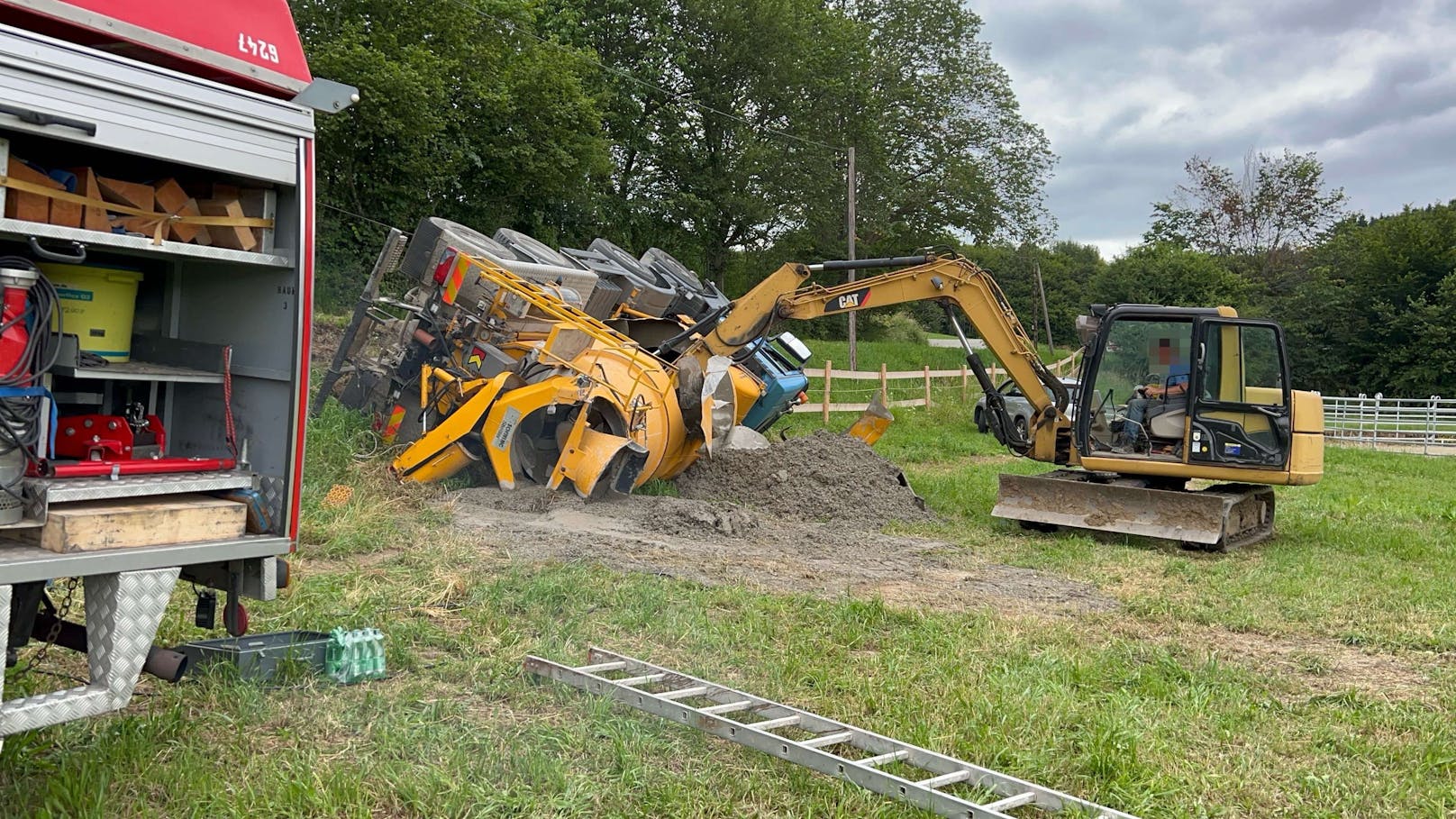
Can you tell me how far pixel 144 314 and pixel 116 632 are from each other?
1.62 m

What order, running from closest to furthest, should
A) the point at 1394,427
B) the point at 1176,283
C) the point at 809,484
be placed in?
the point at 809,484 < the point at 1394,427 < the point at 1176,283

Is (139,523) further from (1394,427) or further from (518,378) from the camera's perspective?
(1394,427)

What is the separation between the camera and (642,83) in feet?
109

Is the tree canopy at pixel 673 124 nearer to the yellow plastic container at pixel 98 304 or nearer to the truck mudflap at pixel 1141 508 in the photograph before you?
the truck mudflap at pixel 1141 508

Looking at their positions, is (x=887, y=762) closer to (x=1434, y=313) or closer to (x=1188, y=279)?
(x=1434, y=313)

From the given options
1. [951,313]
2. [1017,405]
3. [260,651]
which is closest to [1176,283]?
[1017,405]

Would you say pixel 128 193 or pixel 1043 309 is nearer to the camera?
pixel 128 193

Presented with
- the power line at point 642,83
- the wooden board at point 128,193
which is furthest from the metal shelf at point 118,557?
the power line at point 642,83

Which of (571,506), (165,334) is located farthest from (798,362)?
(165,334)

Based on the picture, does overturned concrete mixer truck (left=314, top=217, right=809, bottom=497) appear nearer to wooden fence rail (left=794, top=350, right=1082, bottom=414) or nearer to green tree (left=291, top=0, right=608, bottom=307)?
wooden fence rail (left=794, top=350, right=1082, bottom=414)

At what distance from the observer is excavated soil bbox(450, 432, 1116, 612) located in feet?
25.8

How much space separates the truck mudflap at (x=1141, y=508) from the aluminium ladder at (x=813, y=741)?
626cm

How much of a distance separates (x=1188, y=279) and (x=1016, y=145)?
7952 millimetres

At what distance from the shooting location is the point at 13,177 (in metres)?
3.62
